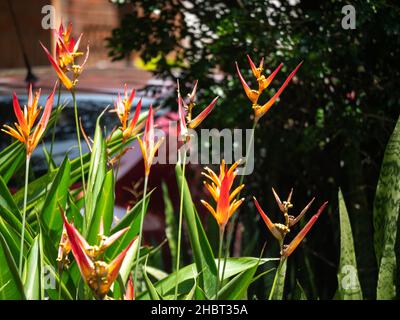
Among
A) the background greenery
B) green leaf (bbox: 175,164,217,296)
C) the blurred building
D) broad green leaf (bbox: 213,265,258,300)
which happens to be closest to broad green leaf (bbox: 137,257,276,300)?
green leaf (bbox: 175,164,217,296)

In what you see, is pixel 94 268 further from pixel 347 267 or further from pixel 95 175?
pixel 347 267

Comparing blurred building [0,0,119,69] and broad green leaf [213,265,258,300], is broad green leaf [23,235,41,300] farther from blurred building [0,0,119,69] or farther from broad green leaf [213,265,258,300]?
blurred building [0,0,119,69]

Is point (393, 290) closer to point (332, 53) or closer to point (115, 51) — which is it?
point (332, 53)

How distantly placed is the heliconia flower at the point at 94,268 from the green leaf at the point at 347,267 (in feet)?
2.77

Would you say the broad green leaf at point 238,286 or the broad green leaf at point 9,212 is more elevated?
the broad green leaf at point 9,212

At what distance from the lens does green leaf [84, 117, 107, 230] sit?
1.59m

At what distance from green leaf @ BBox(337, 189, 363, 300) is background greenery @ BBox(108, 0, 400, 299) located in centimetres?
102

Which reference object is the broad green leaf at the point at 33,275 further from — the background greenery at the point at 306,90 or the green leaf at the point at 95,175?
the background greenery at the point at 306,90

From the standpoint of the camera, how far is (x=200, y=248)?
1.55 meters

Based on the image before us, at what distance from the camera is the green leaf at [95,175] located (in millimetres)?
1587

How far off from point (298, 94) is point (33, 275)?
2352 millimetres

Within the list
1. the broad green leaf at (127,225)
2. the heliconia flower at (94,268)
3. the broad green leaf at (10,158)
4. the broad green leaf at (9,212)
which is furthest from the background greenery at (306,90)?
the heliconia flower at (94,268)
